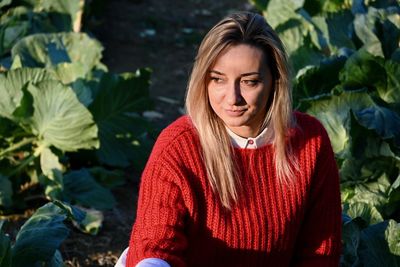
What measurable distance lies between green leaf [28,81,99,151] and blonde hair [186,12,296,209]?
1.96 metres

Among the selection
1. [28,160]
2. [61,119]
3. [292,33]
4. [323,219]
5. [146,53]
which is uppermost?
[323,219]

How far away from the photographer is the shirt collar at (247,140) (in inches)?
137

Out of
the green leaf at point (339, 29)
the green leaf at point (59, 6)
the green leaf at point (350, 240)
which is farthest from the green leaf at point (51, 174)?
the green leaf at point (59, 6)

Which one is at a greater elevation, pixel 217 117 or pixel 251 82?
pixel 251 82

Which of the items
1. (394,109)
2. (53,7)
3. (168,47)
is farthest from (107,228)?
(168,47)

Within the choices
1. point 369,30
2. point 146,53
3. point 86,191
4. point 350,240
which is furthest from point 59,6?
point 350,240

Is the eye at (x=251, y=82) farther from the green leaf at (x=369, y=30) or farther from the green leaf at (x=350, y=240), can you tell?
the green leaf at (x=369, y=30)

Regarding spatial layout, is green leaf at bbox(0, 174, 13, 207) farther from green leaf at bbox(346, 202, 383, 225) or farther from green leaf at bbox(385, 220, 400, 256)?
green leaf at bbox(385, 220, 400, 256)

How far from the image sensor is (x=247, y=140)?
3.47 meters

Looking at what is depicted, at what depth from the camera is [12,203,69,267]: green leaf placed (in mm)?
3996

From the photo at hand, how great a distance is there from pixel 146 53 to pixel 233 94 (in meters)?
5.70

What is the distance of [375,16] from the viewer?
5.66 meters

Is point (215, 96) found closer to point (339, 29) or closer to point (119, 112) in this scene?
point (119, 112)

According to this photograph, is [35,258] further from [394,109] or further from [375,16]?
[375,16]
